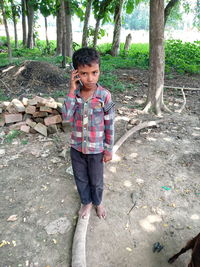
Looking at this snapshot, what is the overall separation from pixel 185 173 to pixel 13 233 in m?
2.35

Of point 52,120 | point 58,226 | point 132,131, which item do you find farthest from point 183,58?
point 58,226

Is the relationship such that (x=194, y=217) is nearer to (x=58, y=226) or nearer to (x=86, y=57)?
(x=58, y=226)

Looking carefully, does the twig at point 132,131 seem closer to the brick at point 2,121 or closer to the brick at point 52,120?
the brick at point 52,120

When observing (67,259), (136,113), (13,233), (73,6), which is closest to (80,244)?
(67,259)

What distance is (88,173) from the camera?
2.25 m

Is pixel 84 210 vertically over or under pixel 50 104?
under

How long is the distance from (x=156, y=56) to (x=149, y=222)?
352 centimetres

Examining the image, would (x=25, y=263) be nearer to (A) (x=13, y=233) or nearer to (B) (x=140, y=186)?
(A) (x=13, y=233)

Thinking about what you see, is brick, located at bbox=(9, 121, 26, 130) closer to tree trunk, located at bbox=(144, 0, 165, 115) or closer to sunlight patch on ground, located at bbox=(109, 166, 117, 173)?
sunlight patch on ground, located at bbox=(109, 166, 117, 173)

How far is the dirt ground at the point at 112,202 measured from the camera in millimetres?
2059

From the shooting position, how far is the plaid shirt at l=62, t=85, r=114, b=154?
75.0 inches

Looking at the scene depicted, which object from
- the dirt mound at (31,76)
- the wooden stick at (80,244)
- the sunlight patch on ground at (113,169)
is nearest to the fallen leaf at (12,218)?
the wooden stick at (80,244)

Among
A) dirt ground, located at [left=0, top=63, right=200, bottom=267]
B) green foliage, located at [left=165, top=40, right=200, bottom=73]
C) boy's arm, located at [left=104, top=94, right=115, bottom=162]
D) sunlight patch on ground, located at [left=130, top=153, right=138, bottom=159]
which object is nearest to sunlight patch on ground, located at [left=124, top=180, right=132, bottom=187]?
dirt ground, located at [left=0, top=63, right=200, bottom=267]

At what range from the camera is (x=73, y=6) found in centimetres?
824
